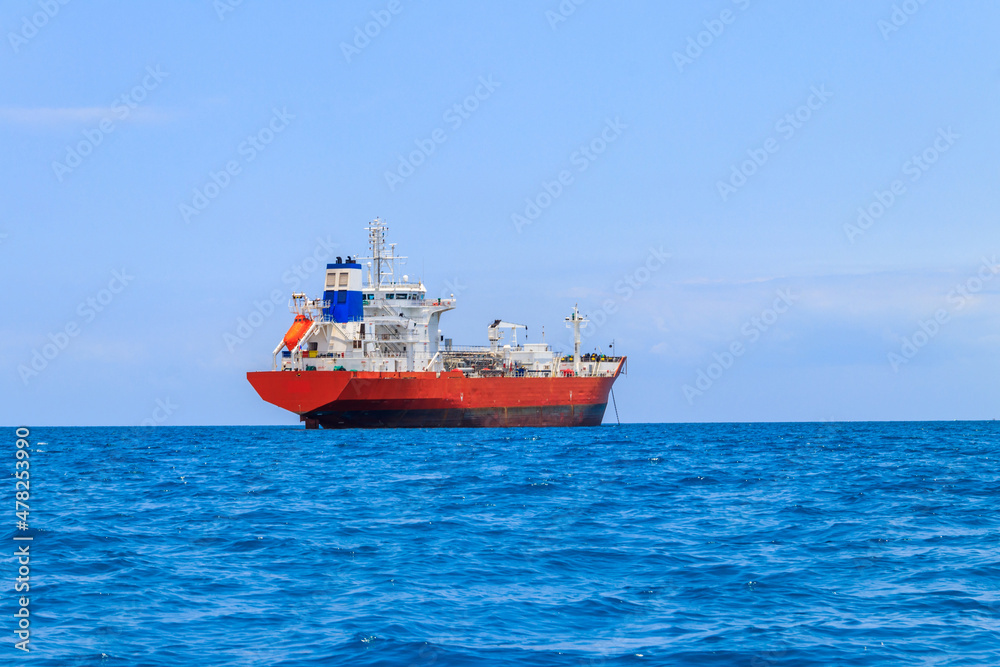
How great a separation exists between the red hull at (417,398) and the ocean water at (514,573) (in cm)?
3146

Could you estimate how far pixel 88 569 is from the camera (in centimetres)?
1502

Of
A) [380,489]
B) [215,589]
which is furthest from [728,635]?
[380,489]

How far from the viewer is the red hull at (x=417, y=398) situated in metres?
60.4

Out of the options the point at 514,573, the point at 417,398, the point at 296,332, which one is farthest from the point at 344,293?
the point at 514,573

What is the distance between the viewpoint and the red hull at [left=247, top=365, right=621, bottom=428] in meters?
60.4

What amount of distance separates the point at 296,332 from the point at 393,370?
627cm

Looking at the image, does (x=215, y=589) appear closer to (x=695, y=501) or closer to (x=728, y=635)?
(x=728, y=635)

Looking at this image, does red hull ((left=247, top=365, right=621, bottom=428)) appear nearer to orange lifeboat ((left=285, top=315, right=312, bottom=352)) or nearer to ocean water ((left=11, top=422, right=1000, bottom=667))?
orange lifeboat ((left=285, top=315, right=312, bottom=352))

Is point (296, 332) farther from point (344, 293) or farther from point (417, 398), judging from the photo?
point (417, 398)

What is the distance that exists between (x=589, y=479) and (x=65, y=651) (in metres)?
19.7

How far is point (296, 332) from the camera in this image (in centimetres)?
6312

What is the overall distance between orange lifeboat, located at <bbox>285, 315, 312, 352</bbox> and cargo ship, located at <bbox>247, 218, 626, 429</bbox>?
0.06 meters

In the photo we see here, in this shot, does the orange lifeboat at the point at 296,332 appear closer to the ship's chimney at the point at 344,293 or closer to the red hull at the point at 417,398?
the ship's chimney at the point at 344,293

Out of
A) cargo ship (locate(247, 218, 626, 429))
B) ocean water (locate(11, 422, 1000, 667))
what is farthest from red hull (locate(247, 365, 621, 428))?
ocean water (locate(11, 422, 1000, 667))
